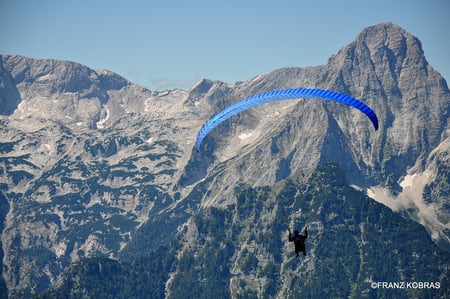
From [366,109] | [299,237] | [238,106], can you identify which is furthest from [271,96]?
[299,237]

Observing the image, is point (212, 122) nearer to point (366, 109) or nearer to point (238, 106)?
point (238, 106)

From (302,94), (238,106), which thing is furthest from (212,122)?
(302,94)

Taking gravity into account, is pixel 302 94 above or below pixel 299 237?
above

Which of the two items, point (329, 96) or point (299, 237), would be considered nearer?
point (299, 237)

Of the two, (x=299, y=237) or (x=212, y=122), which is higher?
(x=212, y=122)

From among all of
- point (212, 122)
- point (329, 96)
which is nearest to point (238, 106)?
point (212, 122)

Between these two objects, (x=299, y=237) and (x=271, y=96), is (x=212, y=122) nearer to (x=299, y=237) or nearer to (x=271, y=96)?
(x=271, y=96)

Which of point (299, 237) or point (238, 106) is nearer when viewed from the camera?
point (299, 237)
